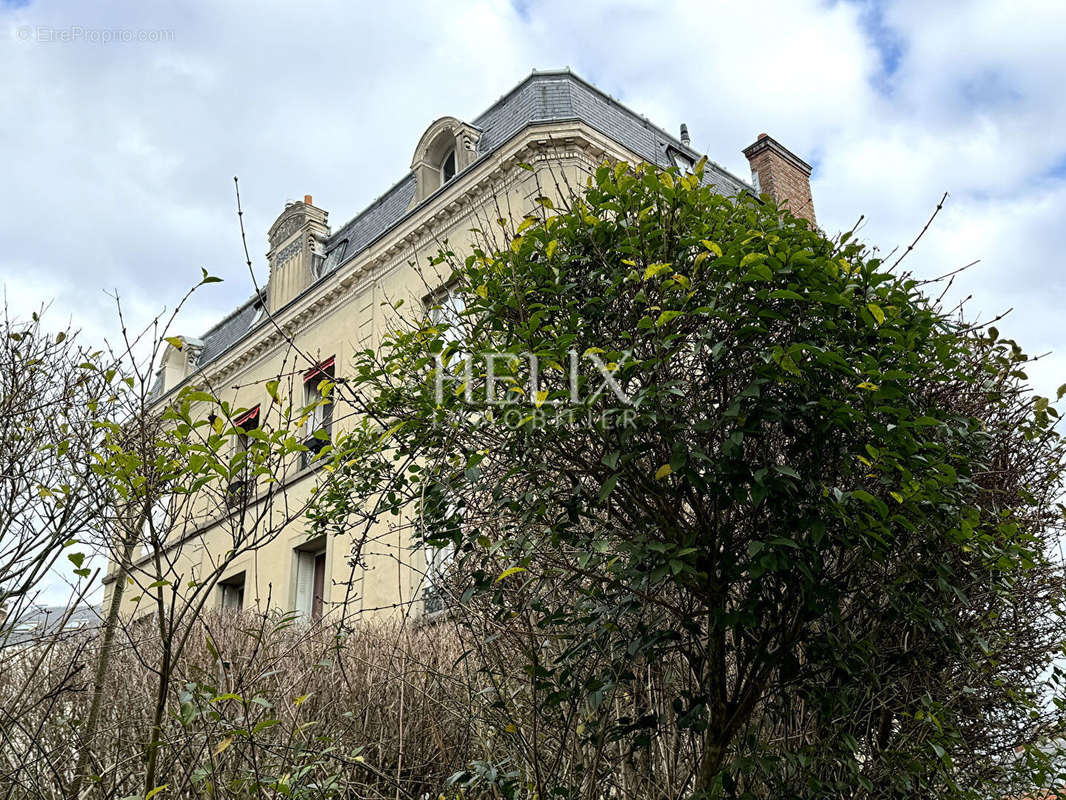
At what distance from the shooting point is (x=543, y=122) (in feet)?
45.7

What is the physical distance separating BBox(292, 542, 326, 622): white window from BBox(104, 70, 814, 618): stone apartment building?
2 centimetres

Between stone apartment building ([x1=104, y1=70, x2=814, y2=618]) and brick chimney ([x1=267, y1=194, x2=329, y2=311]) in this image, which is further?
brick chimney ([x1=267, y1=194, x2=329, y2=311])

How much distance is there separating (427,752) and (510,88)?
12.5 m

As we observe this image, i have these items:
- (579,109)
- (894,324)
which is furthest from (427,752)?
(579,109)

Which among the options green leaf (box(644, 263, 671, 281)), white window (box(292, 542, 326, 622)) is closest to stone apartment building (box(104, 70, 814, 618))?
white window (box(292, 542, 326, 622))

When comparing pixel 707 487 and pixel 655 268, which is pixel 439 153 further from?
pixel 707 487

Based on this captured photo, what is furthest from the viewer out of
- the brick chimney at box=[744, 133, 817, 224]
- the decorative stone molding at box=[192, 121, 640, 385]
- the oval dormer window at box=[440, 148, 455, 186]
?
the oval dormer window at box=[440, 148, 455, 186]

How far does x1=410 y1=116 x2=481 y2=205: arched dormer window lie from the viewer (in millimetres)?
16203

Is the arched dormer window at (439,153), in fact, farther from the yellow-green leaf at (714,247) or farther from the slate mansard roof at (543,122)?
the yellow-green leaf at (714,247)

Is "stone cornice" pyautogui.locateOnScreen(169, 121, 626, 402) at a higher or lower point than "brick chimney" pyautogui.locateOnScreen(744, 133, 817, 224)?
lower

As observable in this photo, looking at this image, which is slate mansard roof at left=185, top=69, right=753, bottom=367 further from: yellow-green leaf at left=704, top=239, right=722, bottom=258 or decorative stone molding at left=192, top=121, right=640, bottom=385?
yellow-green leaf at left=704, top=239, right=722, bottom=258

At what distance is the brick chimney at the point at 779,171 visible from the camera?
53.0 feet

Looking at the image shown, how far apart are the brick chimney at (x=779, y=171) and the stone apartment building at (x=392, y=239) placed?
3 cm

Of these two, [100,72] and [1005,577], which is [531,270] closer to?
[1005,577]
